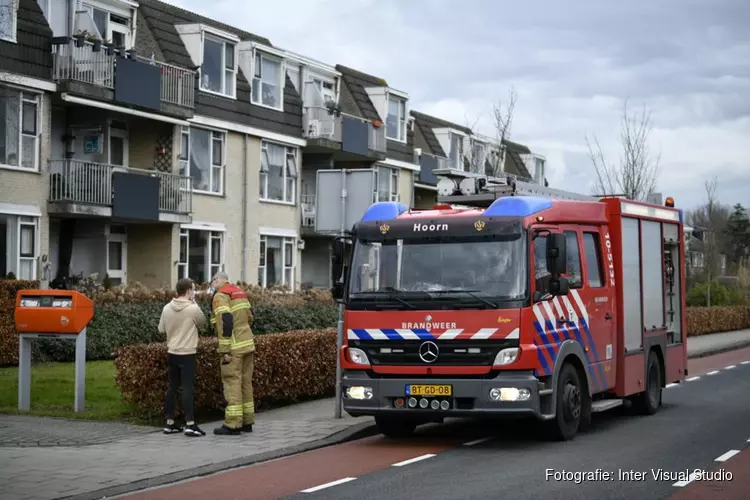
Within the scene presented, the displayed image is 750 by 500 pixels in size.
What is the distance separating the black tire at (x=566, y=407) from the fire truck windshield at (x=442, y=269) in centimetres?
132

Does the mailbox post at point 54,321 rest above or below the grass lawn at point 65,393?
above

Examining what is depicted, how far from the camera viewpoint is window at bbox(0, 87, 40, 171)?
2777 cm

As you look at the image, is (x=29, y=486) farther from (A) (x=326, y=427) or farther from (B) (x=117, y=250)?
(B) (x=117, y=250)

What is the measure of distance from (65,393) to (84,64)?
48.6 feet

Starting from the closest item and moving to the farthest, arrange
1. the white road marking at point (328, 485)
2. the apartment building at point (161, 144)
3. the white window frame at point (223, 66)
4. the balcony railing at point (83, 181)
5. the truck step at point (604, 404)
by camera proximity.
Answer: the white road marking at point (328, 485) → the truck step at point (604, 404) → the apartment building at point (161, 144) → the balcony railing at point (83, 181) → the white window frame at point (223, 66)

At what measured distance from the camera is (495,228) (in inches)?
505

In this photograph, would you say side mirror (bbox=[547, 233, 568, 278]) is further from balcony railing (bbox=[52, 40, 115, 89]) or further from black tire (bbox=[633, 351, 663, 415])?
balcony railing (bbox=[52, 40, 115, 89])

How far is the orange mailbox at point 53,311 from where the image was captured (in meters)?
14.6

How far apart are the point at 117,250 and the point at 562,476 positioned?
80.3 ft

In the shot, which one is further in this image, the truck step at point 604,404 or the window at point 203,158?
the window at point 203,158

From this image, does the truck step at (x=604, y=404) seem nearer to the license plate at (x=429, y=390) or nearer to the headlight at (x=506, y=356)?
the headlight at (x=506, y=356)

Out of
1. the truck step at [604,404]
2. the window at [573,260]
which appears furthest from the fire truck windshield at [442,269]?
the truck step at [604,404]

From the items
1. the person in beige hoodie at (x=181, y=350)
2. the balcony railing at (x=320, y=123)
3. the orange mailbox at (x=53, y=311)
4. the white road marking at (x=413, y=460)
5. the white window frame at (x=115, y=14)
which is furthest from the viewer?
the balcony railing at (x=320, y=123)

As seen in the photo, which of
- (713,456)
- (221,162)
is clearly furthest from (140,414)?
(221,162)
